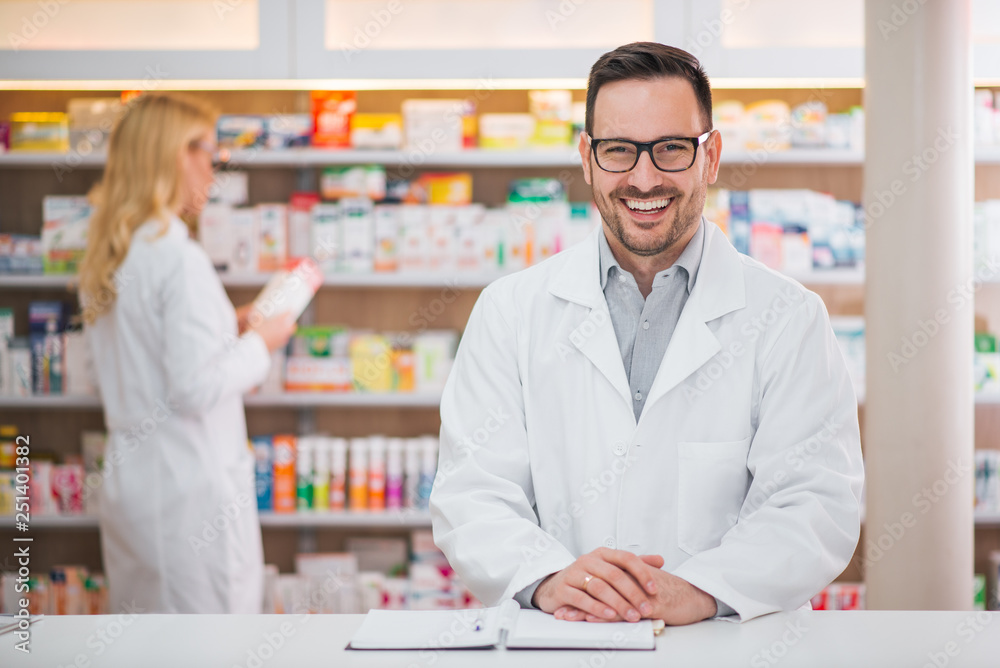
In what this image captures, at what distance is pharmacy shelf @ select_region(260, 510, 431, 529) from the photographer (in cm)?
327

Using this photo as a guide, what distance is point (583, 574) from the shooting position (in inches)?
53.7

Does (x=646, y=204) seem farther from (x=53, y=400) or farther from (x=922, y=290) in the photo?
(x=53, y=400)

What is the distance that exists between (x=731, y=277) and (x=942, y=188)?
3.13 ft

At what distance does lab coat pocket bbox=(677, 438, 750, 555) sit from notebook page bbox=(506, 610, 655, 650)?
0.32m

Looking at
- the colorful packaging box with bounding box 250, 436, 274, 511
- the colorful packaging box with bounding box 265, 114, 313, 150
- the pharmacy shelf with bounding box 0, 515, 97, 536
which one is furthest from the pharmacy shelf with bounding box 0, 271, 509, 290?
the pharmacy shelf with bounding box 0, 515, 97, 536

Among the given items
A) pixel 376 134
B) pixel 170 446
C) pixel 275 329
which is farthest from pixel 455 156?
pixel 170 446

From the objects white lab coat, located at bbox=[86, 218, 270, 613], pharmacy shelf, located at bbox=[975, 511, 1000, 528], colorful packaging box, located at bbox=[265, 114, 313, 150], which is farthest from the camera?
colorful packaging box, located at bbox=[265, 114, 313, 150]

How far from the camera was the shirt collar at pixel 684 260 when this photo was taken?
1.73m

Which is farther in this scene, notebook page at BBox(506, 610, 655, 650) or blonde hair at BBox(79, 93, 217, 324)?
blonde hair at BBox(79, 93, 217, 324)

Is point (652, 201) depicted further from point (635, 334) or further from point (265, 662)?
point (265, 662)

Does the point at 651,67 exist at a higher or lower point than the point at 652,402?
higher

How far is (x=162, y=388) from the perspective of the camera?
9.07 ft

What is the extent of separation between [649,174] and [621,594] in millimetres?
760

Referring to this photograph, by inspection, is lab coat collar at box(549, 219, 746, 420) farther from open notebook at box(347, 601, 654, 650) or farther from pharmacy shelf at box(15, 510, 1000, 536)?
pharmacy shelf at box(15, 510, 1000, 536)
